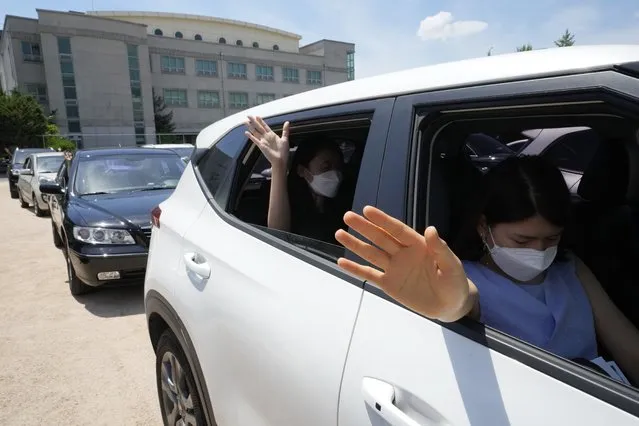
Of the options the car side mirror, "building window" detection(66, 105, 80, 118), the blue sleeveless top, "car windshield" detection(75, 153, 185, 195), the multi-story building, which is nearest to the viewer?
the blue sleeveless top

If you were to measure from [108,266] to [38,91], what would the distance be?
54.6 meters

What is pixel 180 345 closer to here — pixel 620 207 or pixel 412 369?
pixel 412 369

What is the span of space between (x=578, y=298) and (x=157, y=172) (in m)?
5.62

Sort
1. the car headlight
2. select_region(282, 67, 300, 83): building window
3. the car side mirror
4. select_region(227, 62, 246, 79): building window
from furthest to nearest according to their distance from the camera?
select_region(282, 67, 300, 83): building window
select_region(227, 62, 246, 79): building window
the car side mirror
the car headlight

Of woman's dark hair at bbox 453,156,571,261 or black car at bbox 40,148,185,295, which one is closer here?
woman's dark hair at bbox 453,156,571,261

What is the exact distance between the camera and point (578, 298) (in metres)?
1.34

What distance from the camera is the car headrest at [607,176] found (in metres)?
2.06

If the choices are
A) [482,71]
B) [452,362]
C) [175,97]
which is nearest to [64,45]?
[175,97]

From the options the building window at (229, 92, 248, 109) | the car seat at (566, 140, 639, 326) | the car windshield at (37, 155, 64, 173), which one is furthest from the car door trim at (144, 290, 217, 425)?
the building window at (229, 92, 248, 109)

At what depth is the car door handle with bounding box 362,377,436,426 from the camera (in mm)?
940

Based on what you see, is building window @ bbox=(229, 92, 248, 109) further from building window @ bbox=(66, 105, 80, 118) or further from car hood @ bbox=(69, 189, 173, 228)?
car hood @ bbox=(69, 189, 173, 228)

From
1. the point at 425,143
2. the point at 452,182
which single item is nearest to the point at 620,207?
the point at 452,182

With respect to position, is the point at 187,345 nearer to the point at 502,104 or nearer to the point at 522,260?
the point at 522,260

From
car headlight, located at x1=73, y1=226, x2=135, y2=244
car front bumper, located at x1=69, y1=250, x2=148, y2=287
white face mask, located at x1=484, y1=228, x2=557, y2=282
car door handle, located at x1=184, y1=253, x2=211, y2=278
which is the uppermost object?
white face mask, located at x1=484, y1=228, x2=557, y2=282
